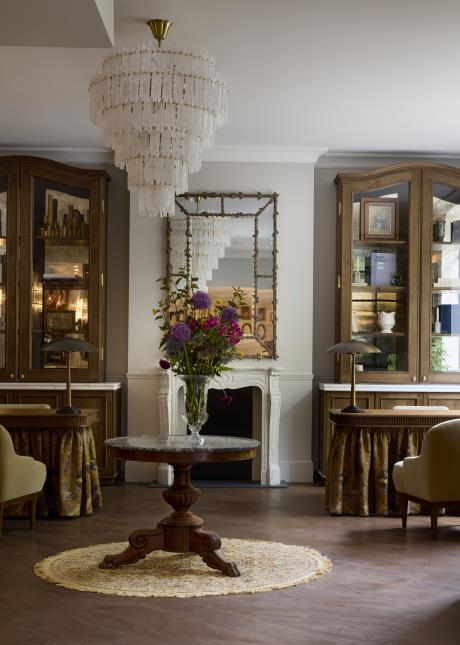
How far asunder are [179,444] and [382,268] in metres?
3.91

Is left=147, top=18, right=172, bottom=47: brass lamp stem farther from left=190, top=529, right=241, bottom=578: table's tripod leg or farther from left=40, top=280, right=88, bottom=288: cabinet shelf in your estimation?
left=40, top=280, right=88, bottom=288: cabinet shelf

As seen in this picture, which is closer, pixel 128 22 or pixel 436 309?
pixel 128 22

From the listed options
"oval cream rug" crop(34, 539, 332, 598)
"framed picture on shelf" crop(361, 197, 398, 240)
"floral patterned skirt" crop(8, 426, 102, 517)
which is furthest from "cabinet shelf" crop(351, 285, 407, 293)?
"oval cream rug" crop(34, 539, 332, 598)

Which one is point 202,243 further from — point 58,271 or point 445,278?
point 445,278

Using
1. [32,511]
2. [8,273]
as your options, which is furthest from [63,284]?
[32,511]

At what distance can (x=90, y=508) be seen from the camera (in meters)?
6.57

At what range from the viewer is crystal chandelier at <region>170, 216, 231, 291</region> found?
8.29 meters

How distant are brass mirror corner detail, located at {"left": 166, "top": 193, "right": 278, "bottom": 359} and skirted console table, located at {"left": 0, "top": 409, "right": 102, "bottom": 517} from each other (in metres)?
2.21

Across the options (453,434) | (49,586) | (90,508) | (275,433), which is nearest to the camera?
(49,586)

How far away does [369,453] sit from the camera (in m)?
6.70

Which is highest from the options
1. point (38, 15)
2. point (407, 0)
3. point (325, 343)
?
point (407, 0)

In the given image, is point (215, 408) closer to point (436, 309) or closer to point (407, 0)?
point (436, 309)

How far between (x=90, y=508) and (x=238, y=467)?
A: 84.0 inches

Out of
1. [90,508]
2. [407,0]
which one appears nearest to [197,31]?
[407,0]
